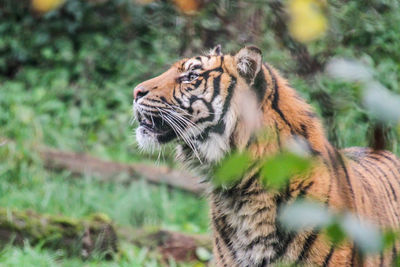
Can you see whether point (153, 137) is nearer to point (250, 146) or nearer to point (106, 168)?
point (250, 146)

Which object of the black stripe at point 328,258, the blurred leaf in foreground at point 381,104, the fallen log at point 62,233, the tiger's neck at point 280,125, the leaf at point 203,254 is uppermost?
the blurred leaf in foreground at point 381,104

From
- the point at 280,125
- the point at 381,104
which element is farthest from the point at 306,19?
the point at 280,125

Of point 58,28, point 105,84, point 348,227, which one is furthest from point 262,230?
point 58,28

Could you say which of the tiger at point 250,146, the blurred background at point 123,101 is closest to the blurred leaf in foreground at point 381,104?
the blurred background at point 123,101

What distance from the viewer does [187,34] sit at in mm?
3070

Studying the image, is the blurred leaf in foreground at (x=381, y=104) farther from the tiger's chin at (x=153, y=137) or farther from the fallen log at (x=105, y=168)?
the fallen log at (x=105, y=168)

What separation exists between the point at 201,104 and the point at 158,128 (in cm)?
30

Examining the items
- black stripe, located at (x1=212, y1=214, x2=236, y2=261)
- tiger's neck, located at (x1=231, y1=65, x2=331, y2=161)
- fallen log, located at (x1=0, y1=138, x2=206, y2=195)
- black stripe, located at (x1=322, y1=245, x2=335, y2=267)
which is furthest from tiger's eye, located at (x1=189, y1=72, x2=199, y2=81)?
fallen log, located at (x1=0, y1=138, x2=206, y2=195)

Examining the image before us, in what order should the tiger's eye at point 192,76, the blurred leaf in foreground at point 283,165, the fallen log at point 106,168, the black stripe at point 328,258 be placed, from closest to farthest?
the blurred leaf in foreground at point 283,165 < the black stripe at point 328,258 < the tiger's eye at point 192,76 < the fallen log at point 106,168

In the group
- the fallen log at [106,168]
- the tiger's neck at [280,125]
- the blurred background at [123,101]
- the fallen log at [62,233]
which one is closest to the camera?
the blurred background at [123,101]

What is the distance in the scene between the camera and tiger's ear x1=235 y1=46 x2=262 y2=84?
3094 mm

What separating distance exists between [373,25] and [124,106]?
523cm

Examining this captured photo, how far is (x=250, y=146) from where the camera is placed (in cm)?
311

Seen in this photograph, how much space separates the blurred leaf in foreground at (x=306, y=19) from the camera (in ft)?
5.55
